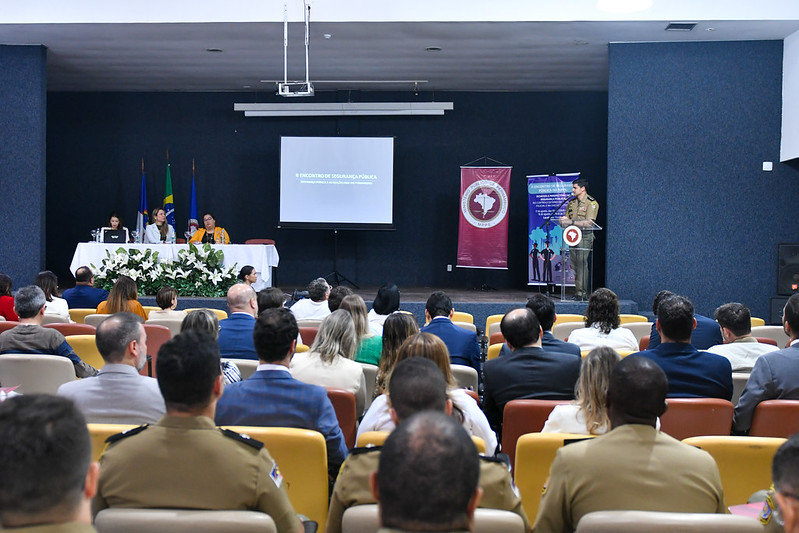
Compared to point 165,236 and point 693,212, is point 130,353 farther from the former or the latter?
point 165,236

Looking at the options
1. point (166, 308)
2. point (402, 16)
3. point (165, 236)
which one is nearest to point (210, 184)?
point (165, 236)

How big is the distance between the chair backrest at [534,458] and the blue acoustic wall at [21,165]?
858cm

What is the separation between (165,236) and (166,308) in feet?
18.4

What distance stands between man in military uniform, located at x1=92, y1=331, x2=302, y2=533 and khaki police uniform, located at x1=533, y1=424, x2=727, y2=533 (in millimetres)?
652

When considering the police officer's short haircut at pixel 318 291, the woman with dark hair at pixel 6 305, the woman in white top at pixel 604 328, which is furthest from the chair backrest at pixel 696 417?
the woman with dark hair at pixel 6 305

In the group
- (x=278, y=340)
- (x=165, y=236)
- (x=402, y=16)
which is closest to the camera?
(x=278, y=340)

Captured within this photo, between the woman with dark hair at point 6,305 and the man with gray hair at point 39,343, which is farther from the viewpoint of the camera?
the woman with dark hair at point 6,305

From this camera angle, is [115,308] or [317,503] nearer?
[317,503]

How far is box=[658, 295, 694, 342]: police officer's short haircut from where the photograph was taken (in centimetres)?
331

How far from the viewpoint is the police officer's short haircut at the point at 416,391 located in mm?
1990

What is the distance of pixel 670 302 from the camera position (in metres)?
3.38

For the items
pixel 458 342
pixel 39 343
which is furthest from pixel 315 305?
pixel 39 343

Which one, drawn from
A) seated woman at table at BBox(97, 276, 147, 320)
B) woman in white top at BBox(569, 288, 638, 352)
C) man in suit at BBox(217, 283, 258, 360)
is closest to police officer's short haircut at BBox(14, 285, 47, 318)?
man in suit at BBox(217, 283, 258, 360)

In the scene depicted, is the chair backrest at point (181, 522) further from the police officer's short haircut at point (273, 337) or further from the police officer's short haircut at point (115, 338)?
the police officer's short haircut at point (115, 338)
